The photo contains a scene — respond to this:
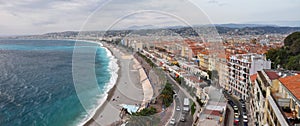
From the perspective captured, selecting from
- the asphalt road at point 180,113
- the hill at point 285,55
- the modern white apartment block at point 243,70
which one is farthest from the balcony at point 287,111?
the hill at point 285,55

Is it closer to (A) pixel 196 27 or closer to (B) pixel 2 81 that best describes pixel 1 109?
(B) pixel 2 81

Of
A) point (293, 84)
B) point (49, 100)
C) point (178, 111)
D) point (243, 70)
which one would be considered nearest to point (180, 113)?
point (178, 111)

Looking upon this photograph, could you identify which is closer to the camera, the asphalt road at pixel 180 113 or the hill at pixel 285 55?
the asphalt road at pixel 180 113

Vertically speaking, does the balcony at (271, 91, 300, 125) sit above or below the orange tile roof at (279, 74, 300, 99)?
below

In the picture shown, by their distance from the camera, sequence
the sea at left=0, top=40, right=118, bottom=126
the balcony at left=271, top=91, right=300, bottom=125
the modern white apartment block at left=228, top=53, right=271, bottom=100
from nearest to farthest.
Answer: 1. the balcony at left=271, top=91, right=300, bottom=125
2. the sea at left=0, top=40, right=118, bottom=126
3. the modern white apartment block at left=228, top=53, right=271, bottom=100

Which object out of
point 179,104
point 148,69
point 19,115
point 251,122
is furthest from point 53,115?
point 251,122

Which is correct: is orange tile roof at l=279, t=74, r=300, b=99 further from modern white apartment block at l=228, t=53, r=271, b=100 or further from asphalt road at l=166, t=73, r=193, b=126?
modern white apartment block at l=228, t=53, r=271, b=100

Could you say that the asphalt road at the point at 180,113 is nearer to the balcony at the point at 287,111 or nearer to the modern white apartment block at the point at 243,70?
the modern white apartment block at the point at 243,70

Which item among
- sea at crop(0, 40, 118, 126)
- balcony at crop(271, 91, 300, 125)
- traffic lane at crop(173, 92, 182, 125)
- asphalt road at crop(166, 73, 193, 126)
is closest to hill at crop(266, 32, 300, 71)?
asphalt road at crop(166, 73, 193, 126)
